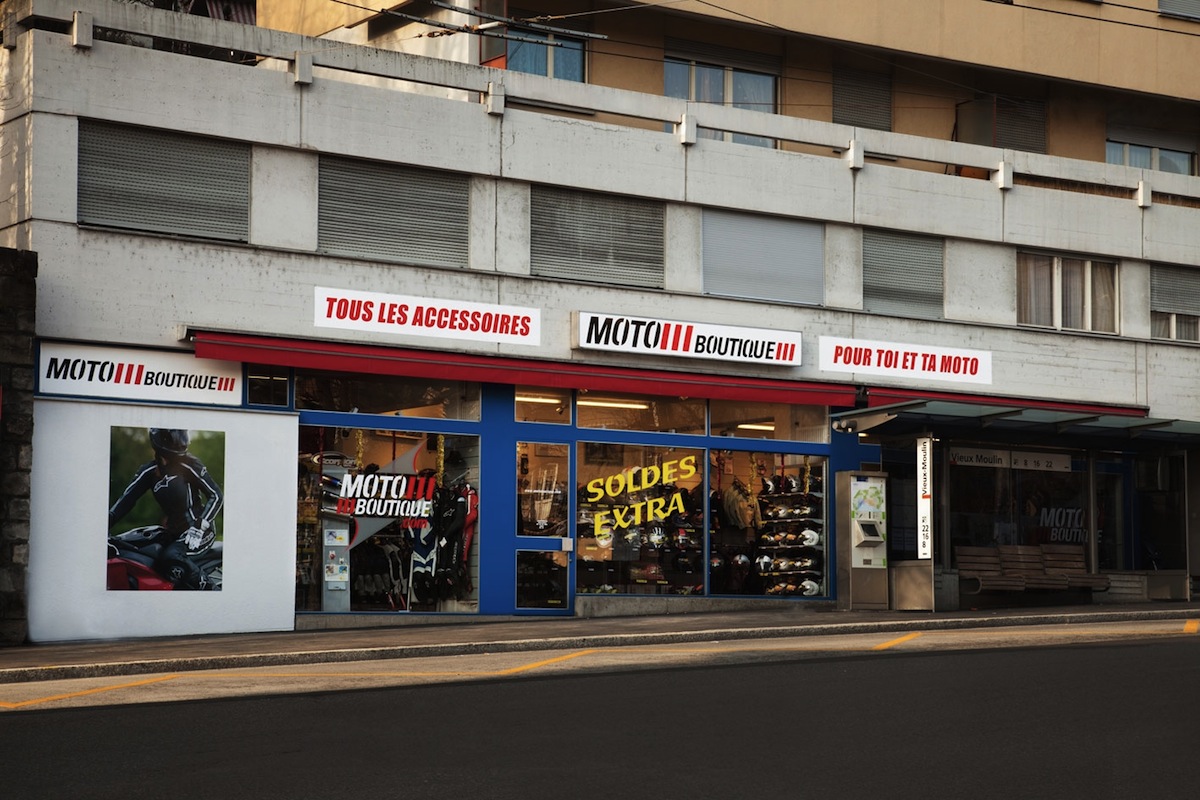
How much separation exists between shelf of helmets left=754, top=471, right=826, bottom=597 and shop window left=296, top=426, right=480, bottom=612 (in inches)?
196

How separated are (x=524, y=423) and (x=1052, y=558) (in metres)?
9.23


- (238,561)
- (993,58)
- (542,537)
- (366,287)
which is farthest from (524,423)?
(993,58)

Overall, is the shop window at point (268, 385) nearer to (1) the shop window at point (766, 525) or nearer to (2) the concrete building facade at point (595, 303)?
(2) the concrete building facade at point (595, 303)

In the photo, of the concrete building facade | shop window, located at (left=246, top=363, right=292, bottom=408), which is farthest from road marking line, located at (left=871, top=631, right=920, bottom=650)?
shop window, located at (left=246, top=363, right=292, bottom=408)

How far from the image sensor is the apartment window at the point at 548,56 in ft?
81.1

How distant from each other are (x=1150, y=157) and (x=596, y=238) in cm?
1388

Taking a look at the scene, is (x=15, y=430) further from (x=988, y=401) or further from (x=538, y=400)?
(x=988, y=401)

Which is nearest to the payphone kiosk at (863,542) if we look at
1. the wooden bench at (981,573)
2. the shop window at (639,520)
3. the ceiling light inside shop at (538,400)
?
the wooden bench at (981,573)

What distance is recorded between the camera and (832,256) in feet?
81.9

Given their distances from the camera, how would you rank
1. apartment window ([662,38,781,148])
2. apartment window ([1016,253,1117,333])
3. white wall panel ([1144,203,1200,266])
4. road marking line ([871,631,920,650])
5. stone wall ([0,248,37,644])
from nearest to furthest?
road marking line ([871,631,920,650]) → stone wall ([0,248,37,644]) → apartment window ([662,38,781,148]) → apartment window ([1016,253,1117,333]) → white wall panel ([1144,203,1200,266])

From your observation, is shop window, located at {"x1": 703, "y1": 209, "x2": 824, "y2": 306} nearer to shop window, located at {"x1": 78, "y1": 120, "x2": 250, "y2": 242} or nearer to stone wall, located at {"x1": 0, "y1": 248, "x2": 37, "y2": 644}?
shop window, located at {"x1": 78, "y1": 120, "x2": 250, "y2": 242}

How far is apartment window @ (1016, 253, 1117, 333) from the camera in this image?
26969 mm

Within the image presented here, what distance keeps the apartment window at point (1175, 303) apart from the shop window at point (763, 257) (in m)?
7.38

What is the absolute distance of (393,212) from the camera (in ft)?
71.0
